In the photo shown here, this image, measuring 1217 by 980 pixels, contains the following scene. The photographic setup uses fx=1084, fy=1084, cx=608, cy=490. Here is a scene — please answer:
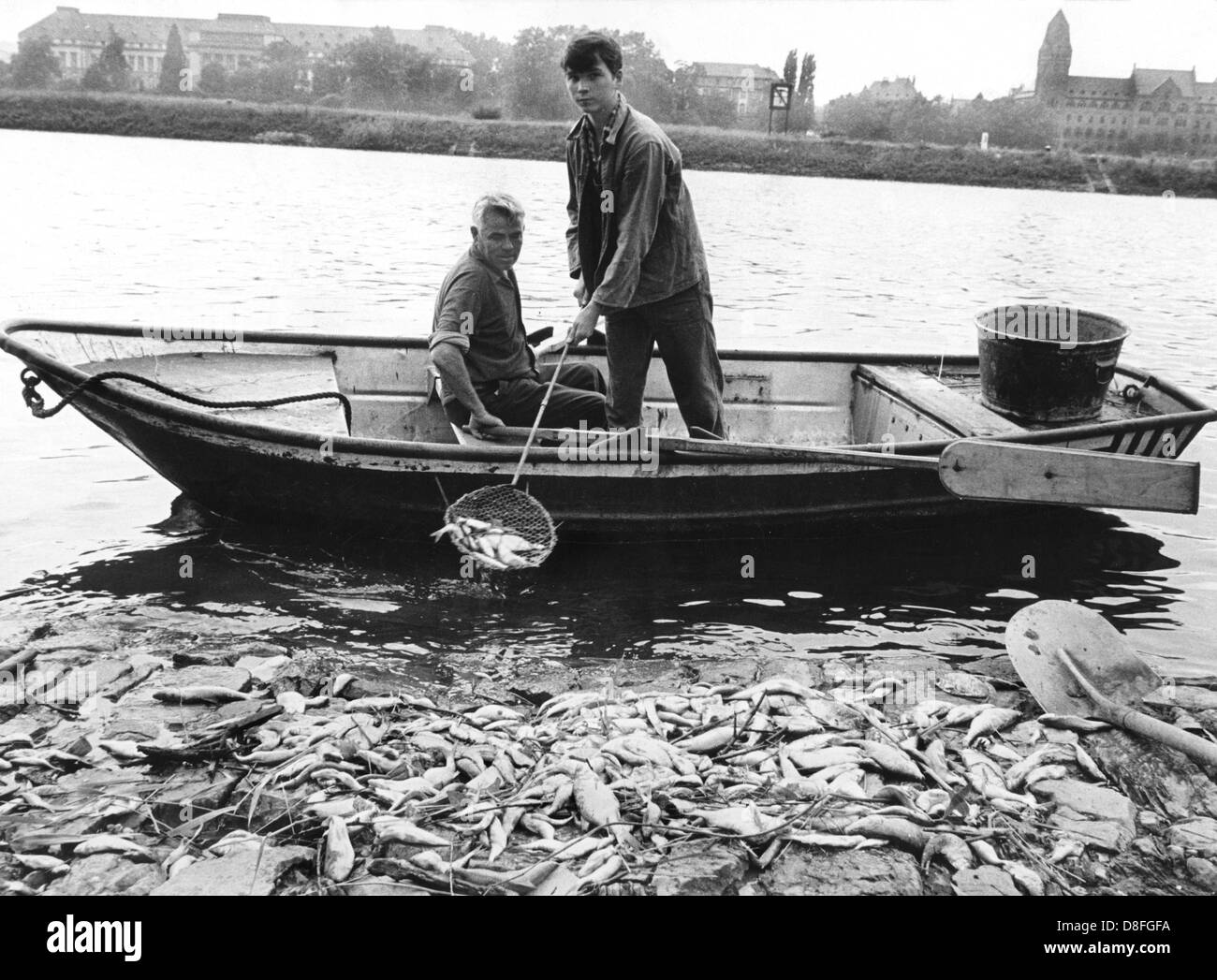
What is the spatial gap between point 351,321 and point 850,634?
11085 millimetres

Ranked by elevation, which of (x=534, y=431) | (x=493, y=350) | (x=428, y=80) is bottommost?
(x=534, y=431)

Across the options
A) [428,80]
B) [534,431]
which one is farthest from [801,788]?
[428,80]

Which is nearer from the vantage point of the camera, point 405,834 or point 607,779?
point 405,834

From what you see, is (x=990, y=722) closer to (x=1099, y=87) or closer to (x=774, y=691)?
(x=774, y=691)

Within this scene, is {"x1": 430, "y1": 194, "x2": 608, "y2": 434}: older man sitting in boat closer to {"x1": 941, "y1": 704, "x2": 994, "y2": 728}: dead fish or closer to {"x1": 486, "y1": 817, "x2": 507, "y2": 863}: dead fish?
{"x1": 941, "y1": 704, "x2": 994, "y2": 728}: dead fish

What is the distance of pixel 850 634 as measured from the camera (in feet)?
23.2

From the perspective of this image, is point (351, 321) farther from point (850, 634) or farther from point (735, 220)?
point (735, 220)

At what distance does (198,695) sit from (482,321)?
3.05m

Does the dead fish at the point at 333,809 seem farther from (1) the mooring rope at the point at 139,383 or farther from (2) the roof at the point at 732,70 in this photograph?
(2) the roof at the point at 732,70

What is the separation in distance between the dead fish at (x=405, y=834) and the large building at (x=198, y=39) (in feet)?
214

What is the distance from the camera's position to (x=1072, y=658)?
5613 mm

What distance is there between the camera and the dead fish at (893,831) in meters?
4.21

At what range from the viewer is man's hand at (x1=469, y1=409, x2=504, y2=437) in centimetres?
718

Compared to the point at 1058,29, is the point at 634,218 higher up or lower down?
lower down
